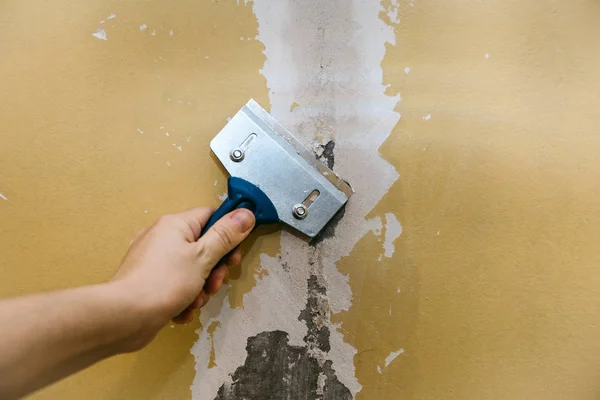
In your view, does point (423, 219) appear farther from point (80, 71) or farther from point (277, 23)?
point (80, 71)

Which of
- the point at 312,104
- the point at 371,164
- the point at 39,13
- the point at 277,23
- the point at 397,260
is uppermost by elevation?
the point at 39,13

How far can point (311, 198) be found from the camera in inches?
39.2

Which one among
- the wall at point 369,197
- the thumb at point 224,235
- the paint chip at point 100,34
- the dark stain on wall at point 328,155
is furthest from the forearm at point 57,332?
the paint chip at point 100,34

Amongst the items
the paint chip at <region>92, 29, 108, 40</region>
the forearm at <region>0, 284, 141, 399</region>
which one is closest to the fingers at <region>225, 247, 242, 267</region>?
the forearm at <region>0, 284, 141, 399</region>

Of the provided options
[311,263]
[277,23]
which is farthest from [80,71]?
[311,263]

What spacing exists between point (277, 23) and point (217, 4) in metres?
0.16

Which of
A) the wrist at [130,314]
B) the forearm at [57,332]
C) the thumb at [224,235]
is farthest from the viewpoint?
the thumb at [224,235]

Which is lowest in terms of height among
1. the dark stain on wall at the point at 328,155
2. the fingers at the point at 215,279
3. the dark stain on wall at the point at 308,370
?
the dark stain on wall at the point at 308,370

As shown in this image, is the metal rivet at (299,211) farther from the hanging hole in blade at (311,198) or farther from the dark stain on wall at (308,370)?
the dark stain on wall at (308,370)

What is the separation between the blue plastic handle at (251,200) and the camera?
38.0 inches

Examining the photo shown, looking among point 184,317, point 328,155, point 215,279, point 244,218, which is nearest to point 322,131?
point 328,155

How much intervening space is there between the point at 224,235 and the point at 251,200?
0.40 ft

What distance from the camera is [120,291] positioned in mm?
750

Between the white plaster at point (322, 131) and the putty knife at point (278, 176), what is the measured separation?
48 mm
